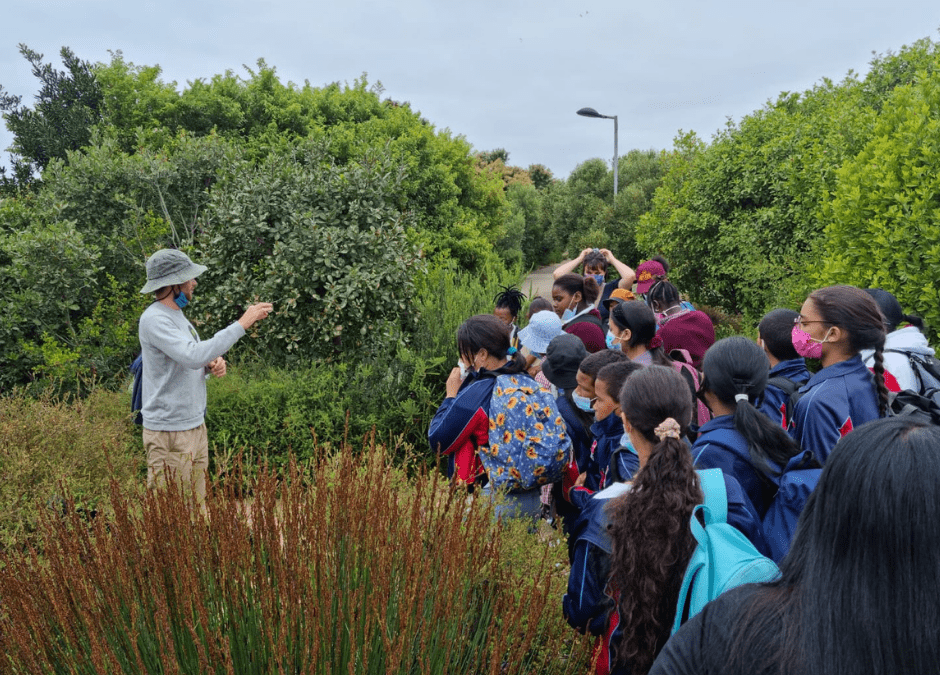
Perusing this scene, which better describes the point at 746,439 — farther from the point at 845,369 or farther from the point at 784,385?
the point at 784,385

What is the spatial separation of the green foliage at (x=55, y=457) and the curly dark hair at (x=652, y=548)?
2.84 metres

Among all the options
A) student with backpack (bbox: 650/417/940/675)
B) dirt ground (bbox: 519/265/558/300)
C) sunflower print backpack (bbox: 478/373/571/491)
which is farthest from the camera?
dirt ground (bbox: 519/265/558/300)

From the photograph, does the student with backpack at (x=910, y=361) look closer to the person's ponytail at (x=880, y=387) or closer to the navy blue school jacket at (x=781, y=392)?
the navy blue school jacket at (x=781, y=392)

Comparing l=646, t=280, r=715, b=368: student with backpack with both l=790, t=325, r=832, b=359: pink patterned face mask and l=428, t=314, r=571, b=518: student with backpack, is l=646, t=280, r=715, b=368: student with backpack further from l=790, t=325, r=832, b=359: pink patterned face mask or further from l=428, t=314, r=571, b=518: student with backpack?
l=428, t=314, r=571, b=518: student with backpack

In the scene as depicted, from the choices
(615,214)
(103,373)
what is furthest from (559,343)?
(615,214)

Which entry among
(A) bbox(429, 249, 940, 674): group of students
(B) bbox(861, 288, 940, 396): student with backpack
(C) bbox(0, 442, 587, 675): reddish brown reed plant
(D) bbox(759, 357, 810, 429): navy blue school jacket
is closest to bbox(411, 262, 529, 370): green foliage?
(A) bbox(429, 249, 940, 674): group of students

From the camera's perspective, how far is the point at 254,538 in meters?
2.10

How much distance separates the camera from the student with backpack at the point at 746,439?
2547 mm

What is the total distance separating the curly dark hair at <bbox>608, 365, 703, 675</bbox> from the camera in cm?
189

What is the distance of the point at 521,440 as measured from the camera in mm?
3455

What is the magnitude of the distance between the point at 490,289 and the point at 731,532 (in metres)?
6.15

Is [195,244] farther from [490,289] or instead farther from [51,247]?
[490,289]

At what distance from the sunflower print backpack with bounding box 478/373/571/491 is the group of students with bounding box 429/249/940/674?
1.3 inches

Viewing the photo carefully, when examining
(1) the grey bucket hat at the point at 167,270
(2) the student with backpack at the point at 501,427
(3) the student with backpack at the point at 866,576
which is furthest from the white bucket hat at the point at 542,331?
(3) the student with backpack at the point at 866,576
